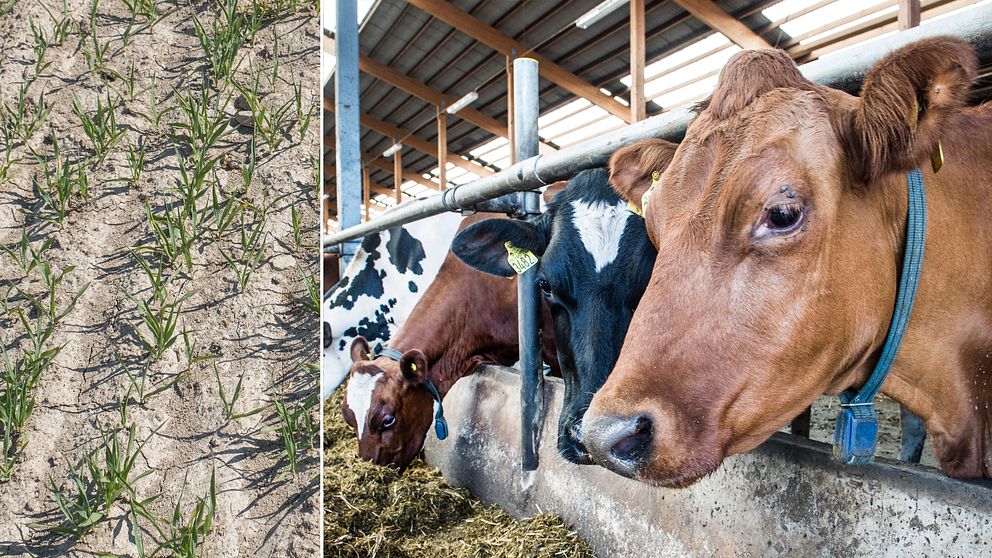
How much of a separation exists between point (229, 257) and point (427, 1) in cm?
1098

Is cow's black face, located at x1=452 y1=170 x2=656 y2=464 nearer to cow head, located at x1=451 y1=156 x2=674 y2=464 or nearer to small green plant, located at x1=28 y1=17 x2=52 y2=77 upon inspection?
cow head, located at x1=451 y1=156 x2=674 y2=464

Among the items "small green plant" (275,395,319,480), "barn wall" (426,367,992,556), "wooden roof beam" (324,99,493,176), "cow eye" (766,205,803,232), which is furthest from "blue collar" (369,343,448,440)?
"wooden roof beam" (324,99,493,176)

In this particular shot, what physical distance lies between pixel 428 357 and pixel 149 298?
5.87 feet

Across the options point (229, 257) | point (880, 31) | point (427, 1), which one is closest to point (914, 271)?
point (229, 257)

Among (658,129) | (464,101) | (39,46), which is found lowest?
(658,129)

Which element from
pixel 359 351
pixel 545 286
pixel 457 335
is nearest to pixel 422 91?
pixel 359 351

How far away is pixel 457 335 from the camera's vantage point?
3629 mm

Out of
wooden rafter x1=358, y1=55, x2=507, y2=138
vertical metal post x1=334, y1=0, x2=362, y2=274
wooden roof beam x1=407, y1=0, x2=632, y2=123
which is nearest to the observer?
vertical metal post x1=334, y1=0, x2=362, y2=274

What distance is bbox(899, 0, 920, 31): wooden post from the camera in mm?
6773

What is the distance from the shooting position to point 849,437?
1311 mm

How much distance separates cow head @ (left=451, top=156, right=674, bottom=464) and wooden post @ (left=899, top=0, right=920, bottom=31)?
646 cm

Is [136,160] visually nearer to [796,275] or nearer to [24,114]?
[24,114]

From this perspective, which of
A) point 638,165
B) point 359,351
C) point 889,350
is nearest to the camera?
point 889,350

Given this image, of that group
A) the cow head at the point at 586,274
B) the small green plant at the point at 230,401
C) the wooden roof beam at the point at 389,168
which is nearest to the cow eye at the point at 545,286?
the cow head at the point at 586,274
